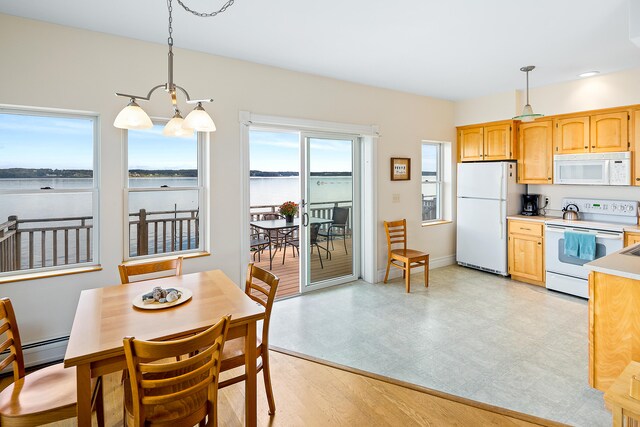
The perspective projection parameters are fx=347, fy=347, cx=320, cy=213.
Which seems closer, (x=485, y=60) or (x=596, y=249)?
(x=485, y=60)

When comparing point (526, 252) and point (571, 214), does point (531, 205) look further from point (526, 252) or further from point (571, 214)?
point (526, 252)

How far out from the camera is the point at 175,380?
Answer: 142cm

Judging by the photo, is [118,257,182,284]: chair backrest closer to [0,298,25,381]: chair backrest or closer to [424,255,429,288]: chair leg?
[0,298,25,381]: chair backrest

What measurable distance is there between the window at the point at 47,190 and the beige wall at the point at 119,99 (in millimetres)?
150

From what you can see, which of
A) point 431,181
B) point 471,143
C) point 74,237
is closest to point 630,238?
point 471,143

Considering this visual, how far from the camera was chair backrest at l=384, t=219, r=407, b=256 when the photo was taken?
4.77 meters

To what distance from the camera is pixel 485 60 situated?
147 inches

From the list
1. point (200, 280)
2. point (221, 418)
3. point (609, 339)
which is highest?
point (200, 280)

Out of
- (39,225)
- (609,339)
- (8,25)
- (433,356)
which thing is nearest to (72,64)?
(8,25)

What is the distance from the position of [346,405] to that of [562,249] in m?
3.54

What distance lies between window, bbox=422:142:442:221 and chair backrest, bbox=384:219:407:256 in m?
0.72

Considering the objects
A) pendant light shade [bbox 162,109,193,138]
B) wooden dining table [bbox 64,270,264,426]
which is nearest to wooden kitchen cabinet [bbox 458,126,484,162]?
wooden dining table [bbox 64,270,264,426]

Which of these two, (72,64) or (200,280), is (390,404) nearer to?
(200,280)

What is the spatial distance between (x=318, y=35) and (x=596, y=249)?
3.85 meters
